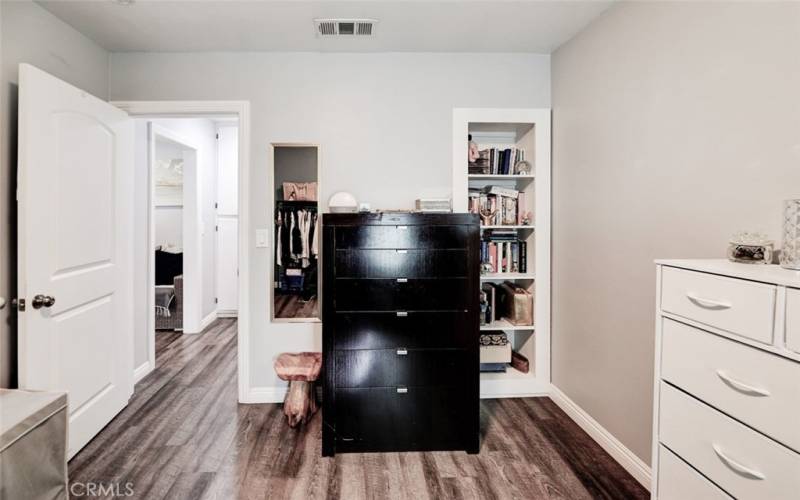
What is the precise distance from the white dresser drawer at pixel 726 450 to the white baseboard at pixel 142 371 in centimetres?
343

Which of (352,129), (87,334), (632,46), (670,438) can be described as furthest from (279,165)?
(670,438)

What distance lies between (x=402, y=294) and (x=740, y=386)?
4.72 ft

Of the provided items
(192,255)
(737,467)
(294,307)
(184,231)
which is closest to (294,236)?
(294,307)

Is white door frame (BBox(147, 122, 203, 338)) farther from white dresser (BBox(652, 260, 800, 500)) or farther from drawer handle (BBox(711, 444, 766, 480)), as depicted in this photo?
drawer handle (BBox(711, 444, 766, 480))

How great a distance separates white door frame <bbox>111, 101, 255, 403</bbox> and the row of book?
1.62m

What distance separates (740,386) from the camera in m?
1.08

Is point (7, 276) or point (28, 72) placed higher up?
point (28, 72)

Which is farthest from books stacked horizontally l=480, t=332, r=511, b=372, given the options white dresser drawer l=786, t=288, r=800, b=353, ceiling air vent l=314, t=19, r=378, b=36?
ceiling air vent l=314, t=19, r=378, b=36

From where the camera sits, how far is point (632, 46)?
6.61 ft

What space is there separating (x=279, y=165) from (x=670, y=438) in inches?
103

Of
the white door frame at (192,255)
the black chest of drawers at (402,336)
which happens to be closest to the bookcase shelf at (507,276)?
the black chest of drawers at (402,336)

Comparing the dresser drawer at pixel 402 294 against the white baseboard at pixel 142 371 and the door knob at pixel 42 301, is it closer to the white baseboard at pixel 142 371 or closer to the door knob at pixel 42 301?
the door knob at pixel 42 301

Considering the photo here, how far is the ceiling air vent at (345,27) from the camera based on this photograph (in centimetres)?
232

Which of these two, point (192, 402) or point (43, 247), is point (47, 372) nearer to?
point (43, 247)
